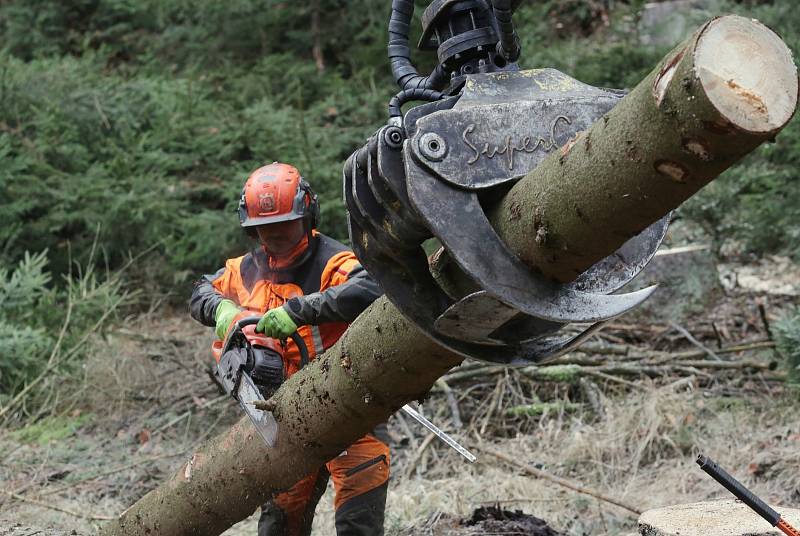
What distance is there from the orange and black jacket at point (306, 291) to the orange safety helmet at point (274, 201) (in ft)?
0.62

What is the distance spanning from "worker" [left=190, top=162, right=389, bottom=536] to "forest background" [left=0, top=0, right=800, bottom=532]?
9.30 feet

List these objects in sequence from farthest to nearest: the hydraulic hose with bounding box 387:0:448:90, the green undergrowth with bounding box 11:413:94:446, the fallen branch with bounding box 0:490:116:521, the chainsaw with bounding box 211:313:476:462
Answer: the green undergrowth with bounding box 11:413:94:446
the fallen branch with bounding box 0:490:116:521
the chainsaw with bounding box 211:313:476:462
the hydraulic hose with bounding box 387:0:448:90

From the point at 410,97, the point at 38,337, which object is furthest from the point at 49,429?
the point at 410,97

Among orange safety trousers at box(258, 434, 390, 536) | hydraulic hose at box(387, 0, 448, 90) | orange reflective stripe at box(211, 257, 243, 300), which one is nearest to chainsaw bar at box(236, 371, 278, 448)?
orange safety trousers at box(258, 434, 390, 536)

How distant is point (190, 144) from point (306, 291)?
6184mm

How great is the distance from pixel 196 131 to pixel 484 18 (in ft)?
28.1

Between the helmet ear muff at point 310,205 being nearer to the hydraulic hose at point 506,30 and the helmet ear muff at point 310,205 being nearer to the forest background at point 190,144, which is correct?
the hydraulic hose at point 506,30

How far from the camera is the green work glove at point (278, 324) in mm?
4230

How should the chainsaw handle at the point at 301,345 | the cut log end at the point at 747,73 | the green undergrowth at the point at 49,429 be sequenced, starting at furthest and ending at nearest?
1. the green undergrowth at the point at 49,429
2. the chainsaw handle at the point at 301,345
3. the cut log end at the point at 747,73

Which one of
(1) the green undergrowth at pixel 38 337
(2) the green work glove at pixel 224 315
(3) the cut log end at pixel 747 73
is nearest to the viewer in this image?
(3) the cut log end at pixel 747 73

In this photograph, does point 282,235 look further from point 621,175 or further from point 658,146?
point 658,146

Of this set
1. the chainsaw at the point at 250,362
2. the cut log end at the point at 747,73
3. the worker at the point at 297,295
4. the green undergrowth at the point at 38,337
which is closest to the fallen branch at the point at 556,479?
the chainsaw at the point at 250,362

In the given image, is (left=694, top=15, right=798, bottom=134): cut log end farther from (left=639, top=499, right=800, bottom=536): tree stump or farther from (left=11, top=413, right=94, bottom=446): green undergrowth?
(left=11, top=413, right=94, bottom=446): green undergrowth

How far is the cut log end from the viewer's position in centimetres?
163
